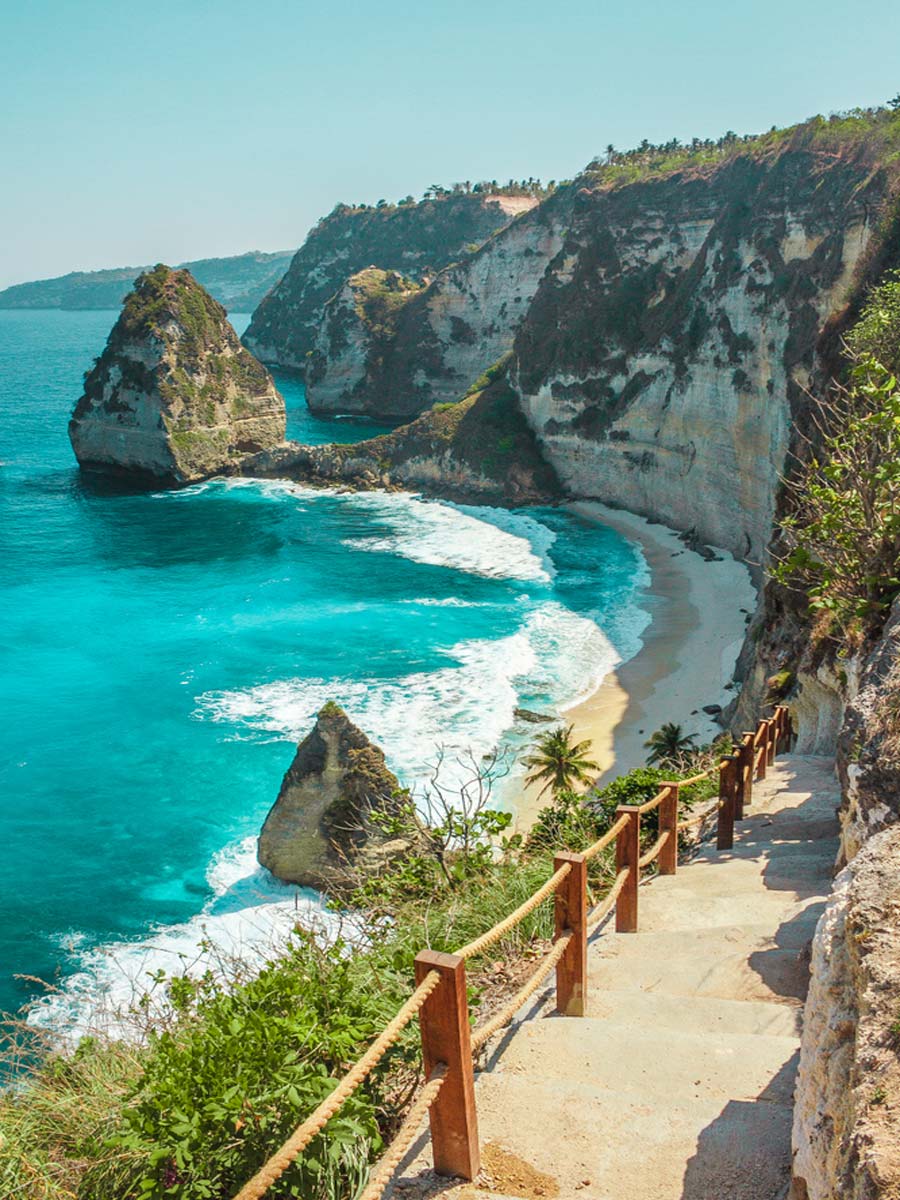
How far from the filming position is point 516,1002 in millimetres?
5922

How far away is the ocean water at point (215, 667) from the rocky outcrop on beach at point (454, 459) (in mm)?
3033

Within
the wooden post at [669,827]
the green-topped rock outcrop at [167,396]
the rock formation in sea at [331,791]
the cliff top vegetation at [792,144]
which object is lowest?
the rock formation in sea at [331,791]

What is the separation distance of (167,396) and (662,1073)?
82.3 metres

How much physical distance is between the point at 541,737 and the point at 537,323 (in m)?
52.4

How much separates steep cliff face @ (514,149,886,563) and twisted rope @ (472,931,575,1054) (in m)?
38.8

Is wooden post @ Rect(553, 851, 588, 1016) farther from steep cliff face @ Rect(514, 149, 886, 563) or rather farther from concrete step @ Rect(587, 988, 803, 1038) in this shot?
steep cliff face @ Rect(514, 149, 886, 563)

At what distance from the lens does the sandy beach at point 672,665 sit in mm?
34438

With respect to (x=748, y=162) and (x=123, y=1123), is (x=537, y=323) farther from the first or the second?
(x=123, y=1123)

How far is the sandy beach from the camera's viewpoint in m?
34.4

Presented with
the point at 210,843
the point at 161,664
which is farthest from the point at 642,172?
the point at 210,843

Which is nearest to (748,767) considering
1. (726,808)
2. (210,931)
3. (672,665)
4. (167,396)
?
(726,808)

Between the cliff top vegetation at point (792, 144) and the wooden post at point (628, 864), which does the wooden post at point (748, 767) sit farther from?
the cliff top vegetation at point (792, 144)

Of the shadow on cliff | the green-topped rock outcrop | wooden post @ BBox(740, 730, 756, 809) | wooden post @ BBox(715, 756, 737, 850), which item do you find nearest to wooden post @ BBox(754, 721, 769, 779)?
wooden post @ BBox(740, 730, 756, 809)

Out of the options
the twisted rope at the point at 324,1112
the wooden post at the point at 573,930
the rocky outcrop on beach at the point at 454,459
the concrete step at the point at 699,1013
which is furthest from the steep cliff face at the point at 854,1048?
the rocky outcrop on beach at the point at 454,459
